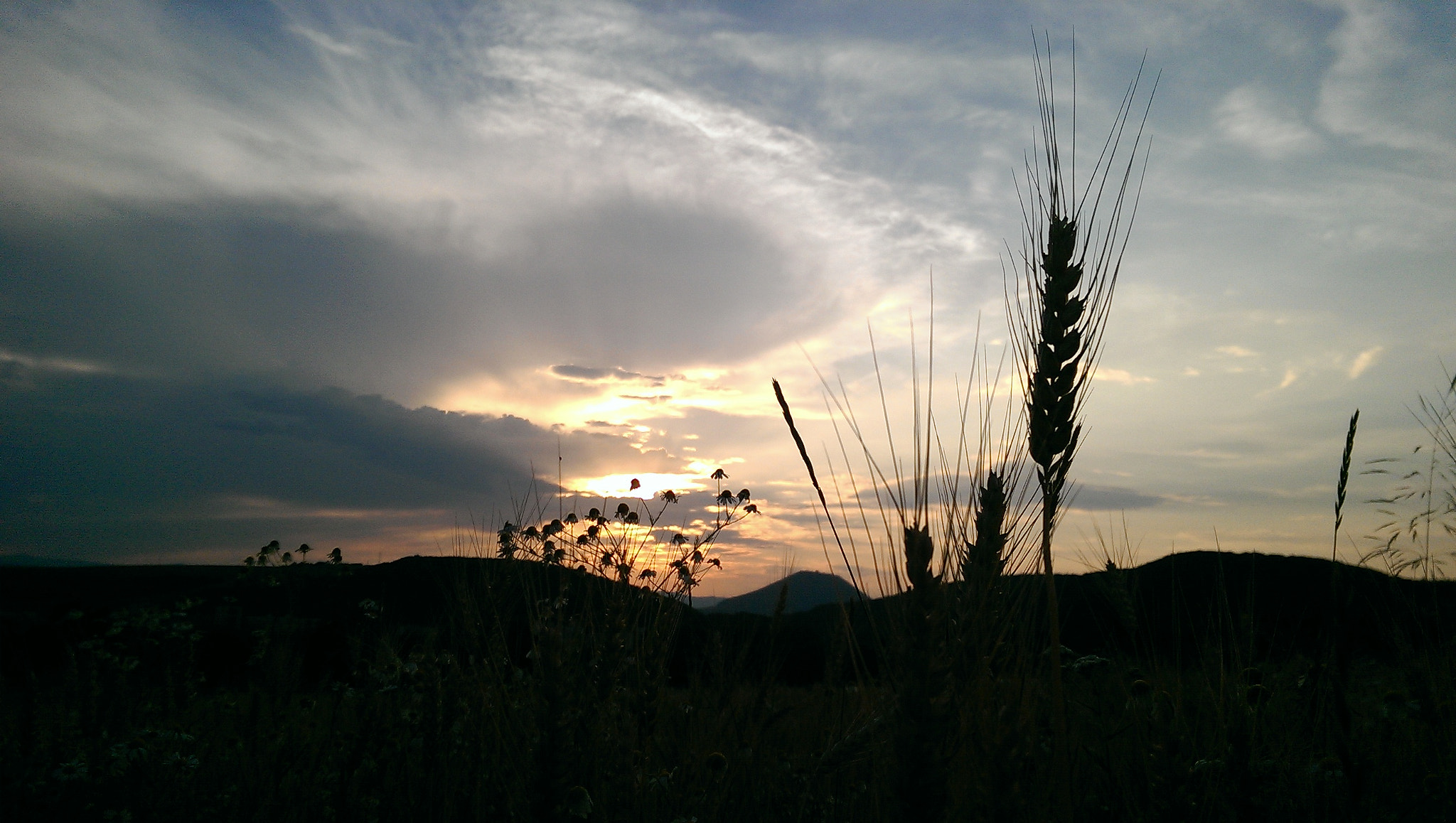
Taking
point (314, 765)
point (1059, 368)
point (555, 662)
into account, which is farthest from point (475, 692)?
point (1059, 368)

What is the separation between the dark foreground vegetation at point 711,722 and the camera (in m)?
1.94

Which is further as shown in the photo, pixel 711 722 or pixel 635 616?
pixel 711 722

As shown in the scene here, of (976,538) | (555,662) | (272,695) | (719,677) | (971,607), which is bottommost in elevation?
(272,695)

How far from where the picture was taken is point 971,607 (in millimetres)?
2016

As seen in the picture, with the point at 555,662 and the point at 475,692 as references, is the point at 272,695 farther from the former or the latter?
the point at 555,662

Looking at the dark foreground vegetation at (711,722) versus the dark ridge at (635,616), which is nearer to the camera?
the dark foreground vegetation at (711,722)

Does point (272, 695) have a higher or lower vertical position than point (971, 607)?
lower

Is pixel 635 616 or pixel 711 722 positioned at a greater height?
pixel 635 616

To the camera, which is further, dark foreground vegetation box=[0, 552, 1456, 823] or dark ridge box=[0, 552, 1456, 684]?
dark ridge box=[0, 552, 1456, 684]

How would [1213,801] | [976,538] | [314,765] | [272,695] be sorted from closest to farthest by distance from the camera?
[976,538] < [1213,801] < [314,765] < [272,695]

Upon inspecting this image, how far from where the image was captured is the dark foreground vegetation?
194cm

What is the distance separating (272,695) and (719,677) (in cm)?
261

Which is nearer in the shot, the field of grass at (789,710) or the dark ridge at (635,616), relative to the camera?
the field of grass at (789,710)

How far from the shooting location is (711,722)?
155 inches
